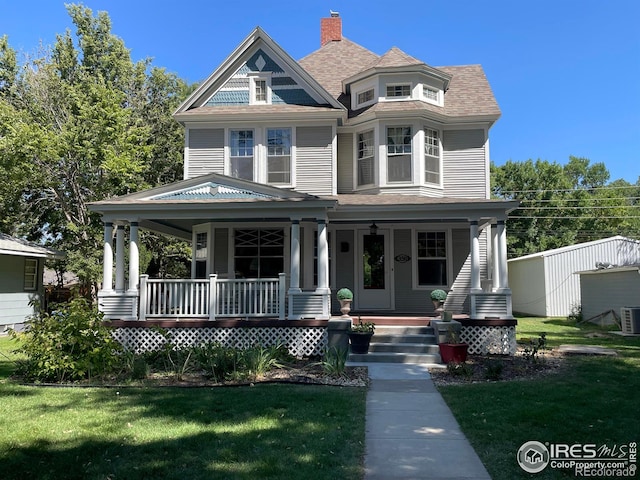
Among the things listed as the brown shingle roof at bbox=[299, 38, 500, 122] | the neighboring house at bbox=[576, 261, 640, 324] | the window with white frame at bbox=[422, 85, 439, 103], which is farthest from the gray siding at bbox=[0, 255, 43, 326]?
the neighboring house at bbox=[576, 261, 640, 324]

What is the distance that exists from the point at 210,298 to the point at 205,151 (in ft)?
16.2

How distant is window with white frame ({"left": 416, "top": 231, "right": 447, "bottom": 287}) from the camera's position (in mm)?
13469

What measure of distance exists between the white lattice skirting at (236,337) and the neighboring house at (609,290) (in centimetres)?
1059

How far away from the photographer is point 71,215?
69.3 feet

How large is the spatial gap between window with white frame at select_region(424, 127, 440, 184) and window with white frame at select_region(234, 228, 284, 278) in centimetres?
442

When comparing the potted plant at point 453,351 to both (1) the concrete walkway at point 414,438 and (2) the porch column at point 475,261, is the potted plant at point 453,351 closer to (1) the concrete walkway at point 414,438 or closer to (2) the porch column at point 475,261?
(1) the concrete walkway at point 414,438

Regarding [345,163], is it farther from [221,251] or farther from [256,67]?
[221,251]

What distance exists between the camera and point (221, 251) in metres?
13.5

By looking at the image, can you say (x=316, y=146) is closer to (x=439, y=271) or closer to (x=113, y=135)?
(x=439, y=271)

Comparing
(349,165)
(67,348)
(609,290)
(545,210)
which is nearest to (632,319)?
(609,290)

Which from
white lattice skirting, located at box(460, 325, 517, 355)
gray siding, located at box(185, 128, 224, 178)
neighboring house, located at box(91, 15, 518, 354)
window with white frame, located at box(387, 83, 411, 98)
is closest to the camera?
white lattice skirting, located at box(460, 325, 517, 355)

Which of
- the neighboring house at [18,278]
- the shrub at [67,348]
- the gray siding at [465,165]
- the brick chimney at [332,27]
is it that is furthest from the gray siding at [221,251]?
the brick chimney at [332,27]

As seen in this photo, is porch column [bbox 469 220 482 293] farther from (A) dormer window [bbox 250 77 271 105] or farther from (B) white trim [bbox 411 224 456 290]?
(A) dormer window [bbox 250 77 271 105]

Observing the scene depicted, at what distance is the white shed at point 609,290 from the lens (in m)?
15.6
